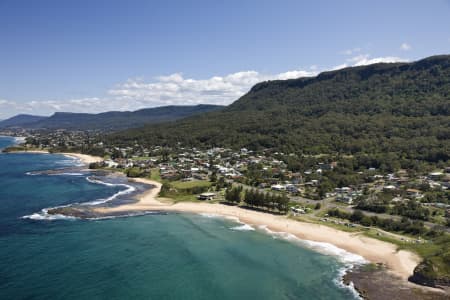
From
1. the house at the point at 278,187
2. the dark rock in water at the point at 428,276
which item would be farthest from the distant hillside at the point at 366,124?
the dark rock in water at the point at 428,276

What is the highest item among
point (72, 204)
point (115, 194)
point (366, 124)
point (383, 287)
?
point (366, 124)

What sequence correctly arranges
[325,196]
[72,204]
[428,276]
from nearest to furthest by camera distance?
[428,276]
[72,204]
[325,196]

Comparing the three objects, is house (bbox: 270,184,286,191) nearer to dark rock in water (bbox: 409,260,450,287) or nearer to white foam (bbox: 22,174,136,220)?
white foam (bbox: 22,174,136,220)

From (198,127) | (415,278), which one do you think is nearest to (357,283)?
(415,278)

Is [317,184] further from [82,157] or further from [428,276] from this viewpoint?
[82,157]

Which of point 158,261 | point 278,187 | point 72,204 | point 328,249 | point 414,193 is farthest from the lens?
point 278,187

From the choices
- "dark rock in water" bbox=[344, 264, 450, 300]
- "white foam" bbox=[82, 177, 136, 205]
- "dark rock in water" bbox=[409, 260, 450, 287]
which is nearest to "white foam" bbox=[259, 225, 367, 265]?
"dark rock in water" bbox=[344, 264, 450, 300]

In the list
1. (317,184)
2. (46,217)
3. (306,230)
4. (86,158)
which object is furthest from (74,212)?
(86,158)
